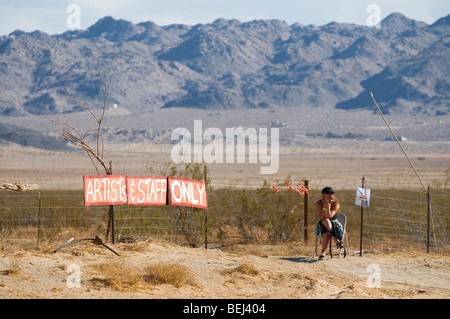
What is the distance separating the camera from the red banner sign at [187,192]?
14.4m

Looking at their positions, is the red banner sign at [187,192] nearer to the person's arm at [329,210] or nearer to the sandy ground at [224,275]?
the sandy ground at [224,275]

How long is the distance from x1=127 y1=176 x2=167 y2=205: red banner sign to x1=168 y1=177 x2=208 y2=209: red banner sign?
0.19 m

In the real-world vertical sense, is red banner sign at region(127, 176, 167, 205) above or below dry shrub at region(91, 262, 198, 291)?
above

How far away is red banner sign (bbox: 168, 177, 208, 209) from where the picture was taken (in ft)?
47.2

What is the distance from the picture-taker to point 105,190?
45.2 feet

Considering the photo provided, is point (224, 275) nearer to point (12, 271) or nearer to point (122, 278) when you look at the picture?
point (122, 278)

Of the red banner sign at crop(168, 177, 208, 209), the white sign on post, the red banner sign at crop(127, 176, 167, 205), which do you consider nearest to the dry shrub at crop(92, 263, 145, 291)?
the red banner sign at crop(127, 176, 167, 205)

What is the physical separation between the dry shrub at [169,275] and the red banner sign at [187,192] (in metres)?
3.42

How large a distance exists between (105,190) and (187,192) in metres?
1.87

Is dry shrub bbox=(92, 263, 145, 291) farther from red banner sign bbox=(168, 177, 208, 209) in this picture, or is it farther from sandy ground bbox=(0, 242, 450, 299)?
red banner sign bbox=(168, 177, 208, 209)

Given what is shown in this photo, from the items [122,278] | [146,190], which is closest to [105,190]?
[146,190]

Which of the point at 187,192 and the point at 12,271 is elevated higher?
the point at 187,192

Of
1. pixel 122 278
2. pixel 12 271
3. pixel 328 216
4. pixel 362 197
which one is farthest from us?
pixel 362 197

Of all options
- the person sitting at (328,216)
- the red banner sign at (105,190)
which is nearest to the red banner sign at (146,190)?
the red banner sign at (105,190)
